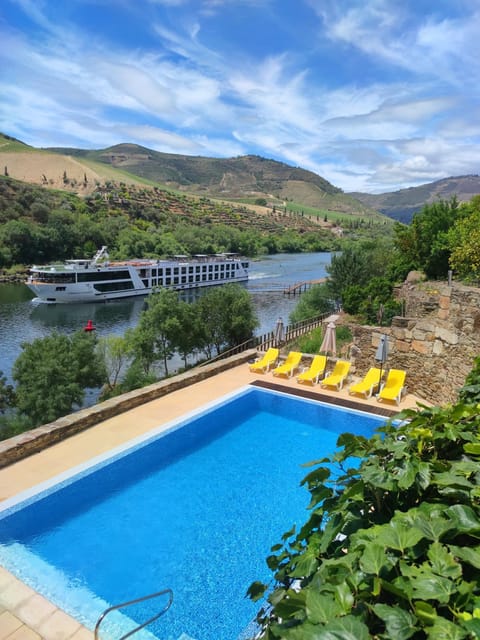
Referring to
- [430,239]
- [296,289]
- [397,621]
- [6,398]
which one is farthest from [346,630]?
[296,289]

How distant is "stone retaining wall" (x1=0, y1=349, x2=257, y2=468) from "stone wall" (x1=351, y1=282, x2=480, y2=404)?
3.86 m

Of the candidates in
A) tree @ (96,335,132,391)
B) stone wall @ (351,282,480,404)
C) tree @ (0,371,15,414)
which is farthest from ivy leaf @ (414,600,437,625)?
tree @ (96,335,132,391)

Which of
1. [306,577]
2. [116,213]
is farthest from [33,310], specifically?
[116,213]

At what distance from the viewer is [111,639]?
3.19 meters

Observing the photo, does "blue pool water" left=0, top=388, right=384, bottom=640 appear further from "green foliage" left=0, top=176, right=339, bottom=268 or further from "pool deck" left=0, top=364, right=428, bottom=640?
"green foliage" left=0, top=176, right=339, bottom=268

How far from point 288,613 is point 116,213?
68.5 meters

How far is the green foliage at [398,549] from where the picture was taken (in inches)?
35.2

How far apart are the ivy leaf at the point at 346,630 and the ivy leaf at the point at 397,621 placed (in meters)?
0.07

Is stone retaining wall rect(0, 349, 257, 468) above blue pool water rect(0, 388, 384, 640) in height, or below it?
above

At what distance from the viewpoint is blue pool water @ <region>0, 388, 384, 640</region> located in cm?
370

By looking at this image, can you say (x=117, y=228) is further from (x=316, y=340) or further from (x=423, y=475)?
(x=423, y=475)

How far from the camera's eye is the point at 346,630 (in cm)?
83

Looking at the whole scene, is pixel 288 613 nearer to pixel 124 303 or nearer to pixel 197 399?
pixel 197 399

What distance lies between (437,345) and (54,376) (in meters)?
9.76
